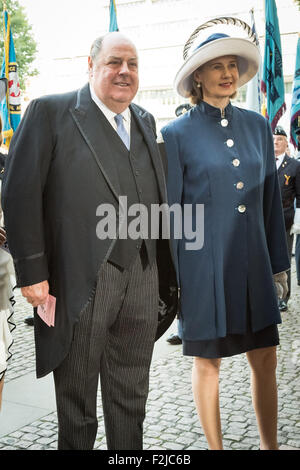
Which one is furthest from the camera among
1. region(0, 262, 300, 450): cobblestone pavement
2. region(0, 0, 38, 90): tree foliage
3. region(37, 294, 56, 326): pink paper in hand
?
region(0, 0, 38, 90): tree foliage

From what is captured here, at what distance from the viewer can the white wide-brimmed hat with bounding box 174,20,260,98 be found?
276 centimetres

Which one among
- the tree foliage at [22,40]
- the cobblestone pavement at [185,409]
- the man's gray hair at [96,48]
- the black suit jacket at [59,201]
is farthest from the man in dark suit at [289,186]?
the tree foliage at [22,40]

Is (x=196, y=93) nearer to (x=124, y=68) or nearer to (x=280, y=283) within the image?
(x=124, y=68)

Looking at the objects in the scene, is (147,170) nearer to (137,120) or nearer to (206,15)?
(137,120)

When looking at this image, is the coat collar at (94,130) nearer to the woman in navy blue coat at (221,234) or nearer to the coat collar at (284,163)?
the woman in navy blue coat at (221,234)

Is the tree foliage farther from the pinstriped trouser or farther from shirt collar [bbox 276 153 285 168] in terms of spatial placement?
the pinstriped trouser

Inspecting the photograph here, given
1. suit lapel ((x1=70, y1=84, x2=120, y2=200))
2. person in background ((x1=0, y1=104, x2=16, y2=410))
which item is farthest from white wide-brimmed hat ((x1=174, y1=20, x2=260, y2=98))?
person in background ((x1=0, y1=104, x2=16, y2=410))

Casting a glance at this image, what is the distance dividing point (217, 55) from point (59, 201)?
112 cm

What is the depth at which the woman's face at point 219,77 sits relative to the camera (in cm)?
282

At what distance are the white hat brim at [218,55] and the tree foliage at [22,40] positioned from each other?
83.2 feet

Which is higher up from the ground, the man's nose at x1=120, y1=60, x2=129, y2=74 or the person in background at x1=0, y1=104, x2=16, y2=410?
the man's nose at x1=120, y1=60, x2=129, y2=74

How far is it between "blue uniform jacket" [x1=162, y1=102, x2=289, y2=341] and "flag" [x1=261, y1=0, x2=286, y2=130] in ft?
16.5

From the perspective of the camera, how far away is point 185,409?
379 centimetres

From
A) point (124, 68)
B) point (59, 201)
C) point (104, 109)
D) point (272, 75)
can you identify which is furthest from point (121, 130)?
point (272, 75)
